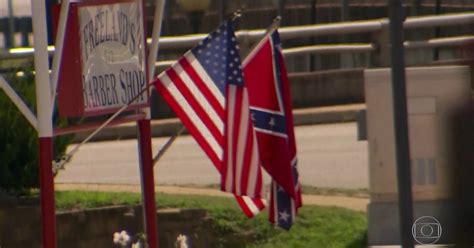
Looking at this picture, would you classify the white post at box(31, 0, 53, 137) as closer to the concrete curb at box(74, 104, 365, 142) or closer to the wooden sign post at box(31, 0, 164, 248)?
the wooden sign post at box(31, 0, 164, 248)

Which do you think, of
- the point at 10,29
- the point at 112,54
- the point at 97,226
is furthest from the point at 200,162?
the point at 10,29

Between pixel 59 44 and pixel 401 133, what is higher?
pixel 59 44

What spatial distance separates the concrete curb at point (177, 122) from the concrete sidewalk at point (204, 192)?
420 centimetres

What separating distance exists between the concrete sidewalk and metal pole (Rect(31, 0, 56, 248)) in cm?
470

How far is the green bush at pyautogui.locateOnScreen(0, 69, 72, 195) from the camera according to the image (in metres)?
10.3

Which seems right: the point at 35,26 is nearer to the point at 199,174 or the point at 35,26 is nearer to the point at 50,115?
the point at 50,115

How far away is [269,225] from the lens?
33.3 ft

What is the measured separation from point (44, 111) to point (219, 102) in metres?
1.24

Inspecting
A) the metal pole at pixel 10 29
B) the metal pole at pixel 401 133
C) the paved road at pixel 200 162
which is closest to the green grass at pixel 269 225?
the paved road at pixel 200 162

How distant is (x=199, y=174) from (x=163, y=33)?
48.4 ft

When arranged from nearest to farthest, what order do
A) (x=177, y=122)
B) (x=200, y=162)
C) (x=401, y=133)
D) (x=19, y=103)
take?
(x=401, y=133)
(x=19, y=103)
(x=200, y=162)
(x=177, y=122)

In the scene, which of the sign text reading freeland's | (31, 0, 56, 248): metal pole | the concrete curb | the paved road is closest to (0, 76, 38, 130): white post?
(31, 0, 56, 248): metal pole

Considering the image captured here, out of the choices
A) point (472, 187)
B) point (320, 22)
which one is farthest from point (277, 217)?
point (320, 22)

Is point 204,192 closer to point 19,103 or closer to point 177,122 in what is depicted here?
point 177,122
